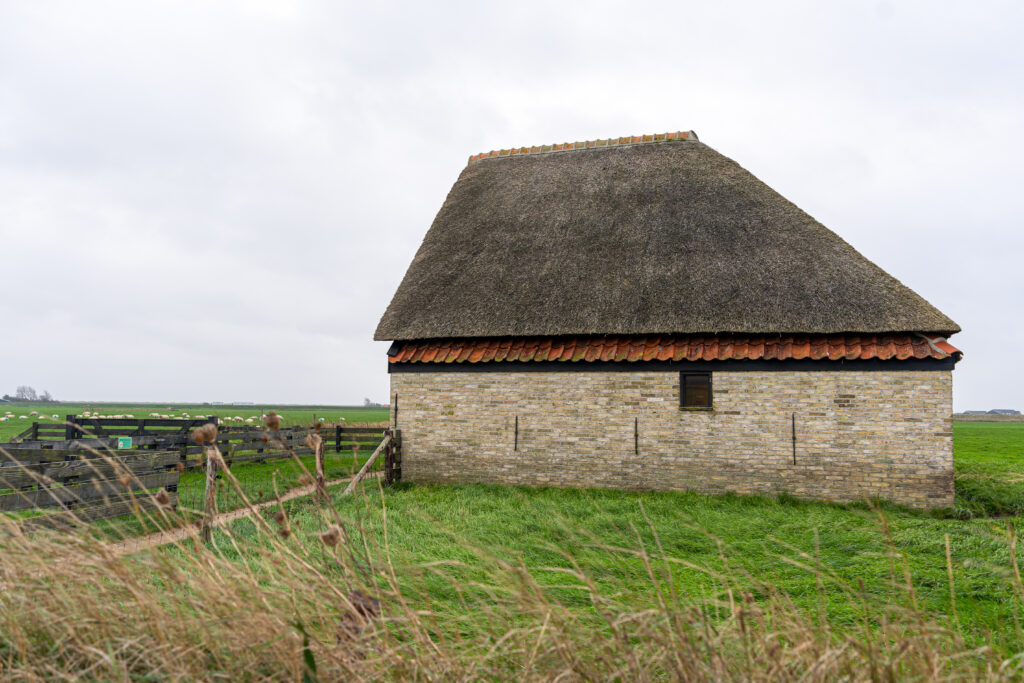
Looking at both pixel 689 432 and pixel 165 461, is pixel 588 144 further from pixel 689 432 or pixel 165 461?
pixel 165 461

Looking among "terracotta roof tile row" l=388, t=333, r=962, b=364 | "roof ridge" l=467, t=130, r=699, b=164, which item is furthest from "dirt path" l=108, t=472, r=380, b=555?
"roof ridge" l=467, t=130, r=699, b=164

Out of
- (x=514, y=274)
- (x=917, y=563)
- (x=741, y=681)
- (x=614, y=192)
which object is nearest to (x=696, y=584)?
(x=917, y=563)

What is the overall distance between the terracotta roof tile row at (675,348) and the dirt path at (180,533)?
9.83 feet

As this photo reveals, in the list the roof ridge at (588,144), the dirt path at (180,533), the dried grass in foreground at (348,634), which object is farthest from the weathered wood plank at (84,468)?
the roof ridge at (588,144)

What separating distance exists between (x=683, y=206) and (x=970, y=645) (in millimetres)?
10489

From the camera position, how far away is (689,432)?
1093cm

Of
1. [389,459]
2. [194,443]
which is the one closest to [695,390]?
[389,459]

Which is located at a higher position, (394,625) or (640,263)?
(640,263)

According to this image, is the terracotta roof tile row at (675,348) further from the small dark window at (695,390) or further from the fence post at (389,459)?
the fence post at (389,459)

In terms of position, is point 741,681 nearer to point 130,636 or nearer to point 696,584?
point 130,636

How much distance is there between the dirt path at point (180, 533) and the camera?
9.13ft

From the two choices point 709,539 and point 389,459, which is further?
point 389,459

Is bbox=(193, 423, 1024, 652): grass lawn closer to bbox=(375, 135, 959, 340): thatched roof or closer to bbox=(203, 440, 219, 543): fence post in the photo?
bbox=(203, 440, 219, 543): fence post

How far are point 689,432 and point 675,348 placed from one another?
1480 millimetres
